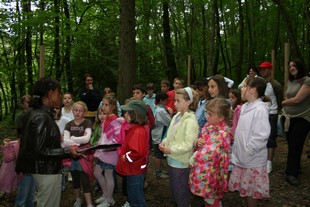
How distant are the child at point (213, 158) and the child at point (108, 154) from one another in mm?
1395

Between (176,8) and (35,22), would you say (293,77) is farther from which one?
(176,8)

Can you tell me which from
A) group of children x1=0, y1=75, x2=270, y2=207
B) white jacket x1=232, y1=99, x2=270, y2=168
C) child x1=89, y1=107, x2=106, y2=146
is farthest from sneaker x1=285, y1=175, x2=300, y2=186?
child x1=89, y1=107, x2=106, y2=146

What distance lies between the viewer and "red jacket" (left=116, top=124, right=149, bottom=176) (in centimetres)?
362

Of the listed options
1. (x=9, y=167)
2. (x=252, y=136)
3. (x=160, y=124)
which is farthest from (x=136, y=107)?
(x=9, y=167)

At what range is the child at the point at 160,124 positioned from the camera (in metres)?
5.53

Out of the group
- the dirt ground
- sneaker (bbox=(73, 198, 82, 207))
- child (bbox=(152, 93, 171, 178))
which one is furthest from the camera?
child (bbox=(152, 93, 171, 178))

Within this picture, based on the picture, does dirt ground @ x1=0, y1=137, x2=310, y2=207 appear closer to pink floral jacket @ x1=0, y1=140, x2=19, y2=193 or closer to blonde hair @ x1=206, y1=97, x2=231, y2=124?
pink floral jacket @ x1=0, y1=140, x2=19, y2=193

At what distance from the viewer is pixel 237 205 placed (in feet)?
14.8

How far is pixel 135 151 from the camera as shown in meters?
3.61

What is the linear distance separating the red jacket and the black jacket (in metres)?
0.97

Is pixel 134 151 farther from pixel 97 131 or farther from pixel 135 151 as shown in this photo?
pixel 97 131

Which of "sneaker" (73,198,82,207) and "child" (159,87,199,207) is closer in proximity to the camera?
"child" (159,87,199,207)

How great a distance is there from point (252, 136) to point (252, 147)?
0.13 meters

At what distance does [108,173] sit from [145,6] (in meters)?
14.3
